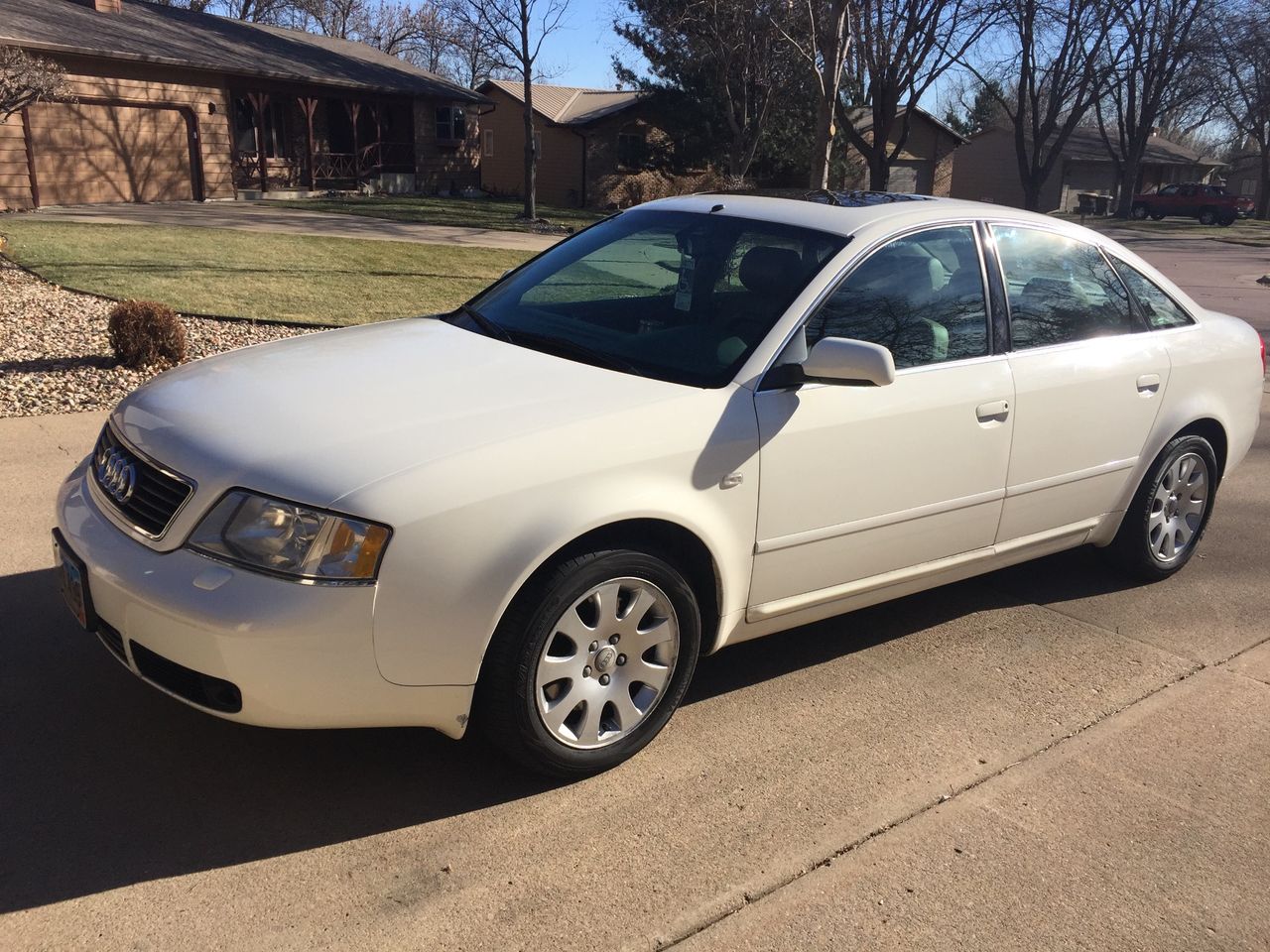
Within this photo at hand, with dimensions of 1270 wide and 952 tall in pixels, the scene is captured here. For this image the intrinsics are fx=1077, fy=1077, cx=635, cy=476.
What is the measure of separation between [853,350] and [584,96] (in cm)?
3979

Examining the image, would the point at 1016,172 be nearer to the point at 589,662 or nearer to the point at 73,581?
the point at 589,662

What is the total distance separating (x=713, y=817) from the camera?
10.2 ft

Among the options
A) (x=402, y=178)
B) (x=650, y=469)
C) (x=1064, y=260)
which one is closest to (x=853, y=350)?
(x=650, y=469)

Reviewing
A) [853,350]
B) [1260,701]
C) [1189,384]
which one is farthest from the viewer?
[1189,384]

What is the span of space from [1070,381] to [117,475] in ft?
→ 11.3

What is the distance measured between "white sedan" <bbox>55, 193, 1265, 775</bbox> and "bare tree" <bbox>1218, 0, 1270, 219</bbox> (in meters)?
53.3

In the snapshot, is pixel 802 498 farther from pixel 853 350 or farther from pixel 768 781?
pixel 768 781

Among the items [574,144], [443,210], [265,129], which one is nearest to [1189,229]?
[574,144]

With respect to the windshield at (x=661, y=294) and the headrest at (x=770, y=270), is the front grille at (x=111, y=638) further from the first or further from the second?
the headrest at (x=770, y=270)

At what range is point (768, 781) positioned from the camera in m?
3.32

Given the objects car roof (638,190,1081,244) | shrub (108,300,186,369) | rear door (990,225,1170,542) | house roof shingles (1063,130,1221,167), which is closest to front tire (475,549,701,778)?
car roof (638,190,1081,244)

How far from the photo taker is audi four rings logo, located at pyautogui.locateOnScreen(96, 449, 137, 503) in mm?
3115

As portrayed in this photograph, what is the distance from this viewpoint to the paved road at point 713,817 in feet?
8.74

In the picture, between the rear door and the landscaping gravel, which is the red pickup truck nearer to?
the landscaping gravel
